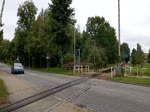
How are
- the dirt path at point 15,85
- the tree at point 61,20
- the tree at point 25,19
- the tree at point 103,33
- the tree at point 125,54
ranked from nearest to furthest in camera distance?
the dirt path at point 15,85, the tree at point 125,54, the tree at point 61,20, the tree at point 25,19, the tree at point 103,33

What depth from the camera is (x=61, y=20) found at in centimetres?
6366

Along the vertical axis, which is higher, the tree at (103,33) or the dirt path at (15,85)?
the tree at (103,33)

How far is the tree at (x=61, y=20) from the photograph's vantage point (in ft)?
206

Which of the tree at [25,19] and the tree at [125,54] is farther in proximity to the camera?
the tree at [25,19]

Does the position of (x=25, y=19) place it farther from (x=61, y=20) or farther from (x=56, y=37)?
(x=56, y=37)

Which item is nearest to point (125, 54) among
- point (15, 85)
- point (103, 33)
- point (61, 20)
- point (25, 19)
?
point (61, 20)

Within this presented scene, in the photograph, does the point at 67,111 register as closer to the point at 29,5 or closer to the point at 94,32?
the point at 29,5

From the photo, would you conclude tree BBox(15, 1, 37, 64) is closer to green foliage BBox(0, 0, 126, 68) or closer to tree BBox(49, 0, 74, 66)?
green foliage BBox(0, 0, 126, 68)

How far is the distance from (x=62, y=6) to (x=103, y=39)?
154 feet

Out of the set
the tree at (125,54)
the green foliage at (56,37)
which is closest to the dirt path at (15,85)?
the tree at (125,54)

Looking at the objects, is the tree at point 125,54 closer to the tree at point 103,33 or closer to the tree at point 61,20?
the tree at point 103,33

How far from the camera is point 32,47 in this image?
269 feet

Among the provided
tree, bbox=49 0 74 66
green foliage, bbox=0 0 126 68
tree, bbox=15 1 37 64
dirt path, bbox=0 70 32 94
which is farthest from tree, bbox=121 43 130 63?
tree, bbox=15 1 37 64

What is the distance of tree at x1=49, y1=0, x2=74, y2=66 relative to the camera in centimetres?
6275
